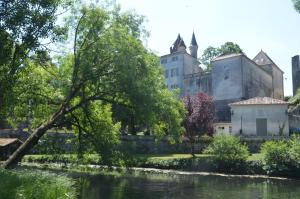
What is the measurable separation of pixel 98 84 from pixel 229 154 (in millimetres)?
17313

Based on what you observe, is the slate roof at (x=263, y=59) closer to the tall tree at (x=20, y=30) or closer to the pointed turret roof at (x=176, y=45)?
the pointed turret roof at (x=176, y=45)

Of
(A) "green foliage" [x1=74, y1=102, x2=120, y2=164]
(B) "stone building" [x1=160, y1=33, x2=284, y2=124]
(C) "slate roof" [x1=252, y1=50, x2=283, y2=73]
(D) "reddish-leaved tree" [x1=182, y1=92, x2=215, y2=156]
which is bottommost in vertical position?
(A) "green foliage" [x1=74, y1=102, x2=120, y2=164]

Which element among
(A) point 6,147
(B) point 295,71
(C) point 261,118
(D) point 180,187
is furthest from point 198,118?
(B) point 295,71

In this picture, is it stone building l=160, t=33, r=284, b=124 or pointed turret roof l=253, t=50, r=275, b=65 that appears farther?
pointed turret roof l=253, t=50, r=275, b=65

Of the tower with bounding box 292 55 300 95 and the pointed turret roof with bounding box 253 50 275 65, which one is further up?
the pointed turret roof with bounding box 253 50 275 65

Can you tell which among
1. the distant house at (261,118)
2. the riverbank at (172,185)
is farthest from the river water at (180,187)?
the distant house at (261,118)

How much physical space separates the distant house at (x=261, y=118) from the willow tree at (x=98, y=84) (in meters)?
25.8

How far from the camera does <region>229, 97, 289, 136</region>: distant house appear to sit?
4891cm

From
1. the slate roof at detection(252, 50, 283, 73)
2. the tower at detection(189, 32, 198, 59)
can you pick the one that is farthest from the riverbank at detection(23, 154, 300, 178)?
the tower at detection(189, 32, 198, 59)

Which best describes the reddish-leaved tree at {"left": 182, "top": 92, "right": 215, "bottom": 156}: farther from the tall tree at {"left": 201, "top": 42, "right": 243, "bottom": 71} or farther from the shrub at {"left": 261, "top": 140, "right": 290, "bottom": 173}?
the tall tree at {"left": 201, "top": 42, "right": 243, "bottom": 71}

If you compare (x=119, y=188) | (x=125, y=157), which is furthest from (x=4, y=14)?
(x=119, y=188)

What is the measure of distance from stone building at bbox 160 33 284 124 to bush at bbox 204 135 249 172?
21582mm

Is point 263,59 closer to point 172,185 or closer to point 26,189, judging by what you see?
point 172,185

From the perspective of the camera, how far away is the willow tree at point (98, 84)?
22.4 meters
